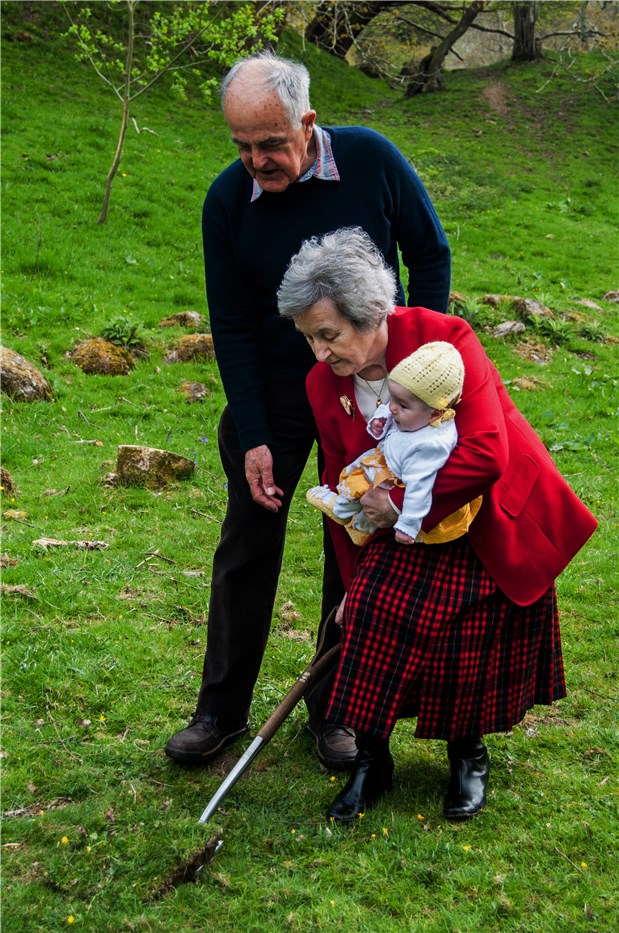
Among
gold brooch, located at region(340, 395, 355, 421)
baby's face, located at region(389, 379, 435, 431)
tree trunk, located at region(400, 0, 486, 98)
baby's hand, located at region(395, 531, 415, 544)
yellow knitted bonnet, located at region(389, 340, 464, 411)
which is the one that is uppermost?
tree trunk, located at region(400, 0, 486, 98)

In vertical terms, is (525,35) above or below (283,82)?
above

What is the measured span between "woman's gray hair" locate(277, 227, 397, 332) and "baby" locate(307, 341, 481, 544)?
204 mm

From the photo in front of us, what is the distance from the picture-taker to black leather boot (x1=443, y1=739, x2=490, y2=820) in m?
3.15

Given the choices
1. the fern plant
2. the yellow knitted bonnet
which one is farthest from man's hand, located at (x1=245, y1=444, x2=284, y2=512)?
the fern plant

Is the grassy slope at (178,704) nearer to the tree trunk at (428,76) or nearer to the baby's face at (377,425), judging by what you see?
the baby's face at (377,425)

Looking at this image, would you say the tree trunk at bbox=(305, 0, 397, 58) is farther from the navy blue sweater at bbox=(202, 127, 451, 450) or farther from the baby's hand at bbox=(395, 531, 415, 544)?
the baby's hand at bbox=(395, 531, 415, 544)

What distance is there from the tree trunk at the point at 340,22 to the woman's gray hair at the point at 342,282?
19.0 m

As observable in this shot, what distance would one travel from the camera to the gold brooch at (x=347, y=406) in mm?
2898

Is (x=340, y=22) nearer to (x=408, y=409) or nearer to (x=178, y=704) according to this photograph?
(x=178, y=704)

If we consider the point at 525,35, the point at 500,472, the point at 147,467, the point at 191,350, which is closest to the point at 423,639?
the point at 500,472

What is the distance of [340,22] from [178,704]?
20553mm

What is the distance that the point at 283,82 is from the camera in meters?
2.78

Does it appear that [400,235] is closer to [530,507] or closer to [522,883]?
[530,507]

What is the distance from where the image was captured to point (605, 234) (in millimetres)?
15555
